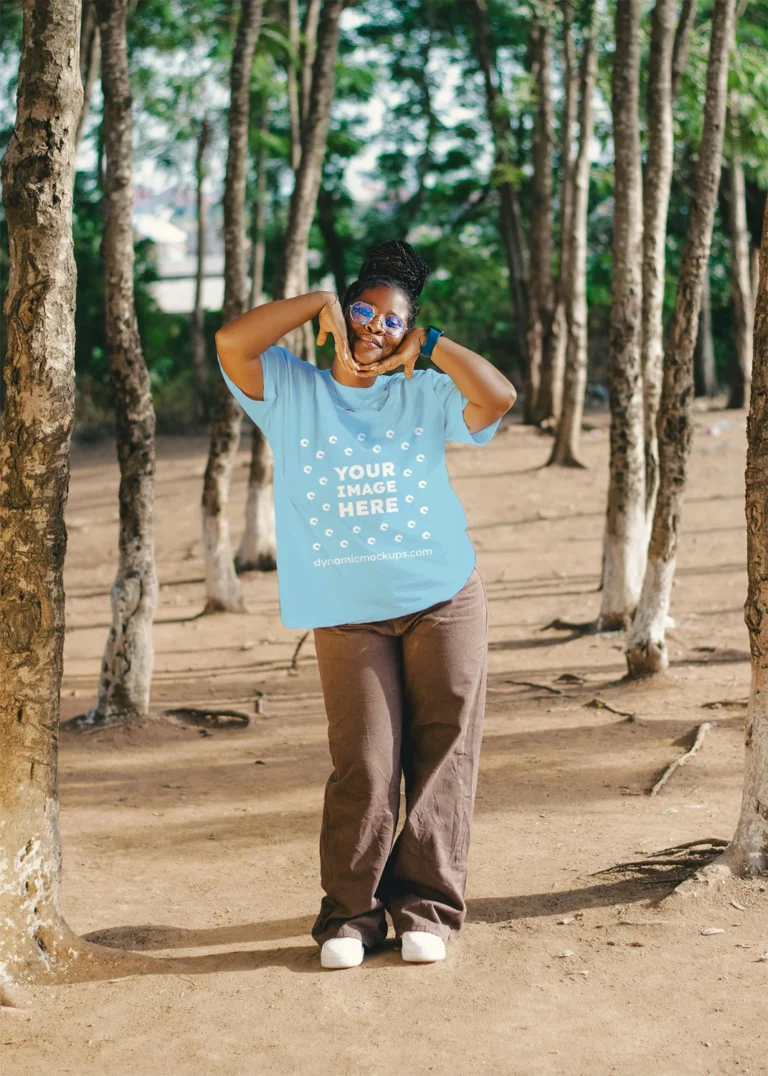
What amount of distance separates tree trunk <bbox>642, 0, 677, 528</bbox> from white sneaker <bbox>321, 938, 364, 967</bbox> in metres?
5.77

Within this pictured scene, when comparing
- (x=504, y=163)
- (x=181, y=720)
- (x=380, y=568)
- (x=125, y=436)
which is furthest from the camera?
(x=504, y=163)

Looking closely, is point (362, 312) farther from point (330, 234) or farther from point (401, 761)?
point (330, 234)

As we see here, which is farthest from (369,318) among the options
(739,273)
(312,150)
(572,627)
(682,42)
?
(739,273)

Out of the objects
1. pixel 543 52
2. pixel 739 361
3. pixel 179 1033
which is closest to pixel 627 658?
pixel 179 1033

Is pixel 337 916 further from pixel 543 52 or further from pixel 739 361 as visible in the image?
pixel 739 361

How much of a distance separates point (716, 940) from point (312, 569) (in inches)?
63.8

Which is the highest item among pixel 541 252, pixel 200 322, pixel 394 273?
pixel 541 252

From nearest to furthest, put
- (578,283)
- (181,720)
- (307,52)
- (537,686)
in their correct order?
(181,720) < (537,686) < (578,283) < (307,52)

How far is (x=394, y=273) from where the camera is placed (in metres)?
3.50

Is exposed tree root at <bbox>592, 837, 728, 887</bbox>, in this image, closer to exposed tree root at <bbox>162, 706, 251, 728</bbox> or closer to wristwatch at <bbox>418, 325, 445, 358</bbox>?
wristwatch at <bbox>418, 325, 445, 358</bbox>

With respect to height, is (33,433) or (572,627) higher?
(33,433)

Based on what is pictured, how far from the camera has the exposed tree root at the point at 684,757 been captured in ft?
17.9

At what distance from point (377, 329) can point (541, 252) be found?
13686mm

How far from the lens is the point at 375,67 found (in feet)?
69.1
